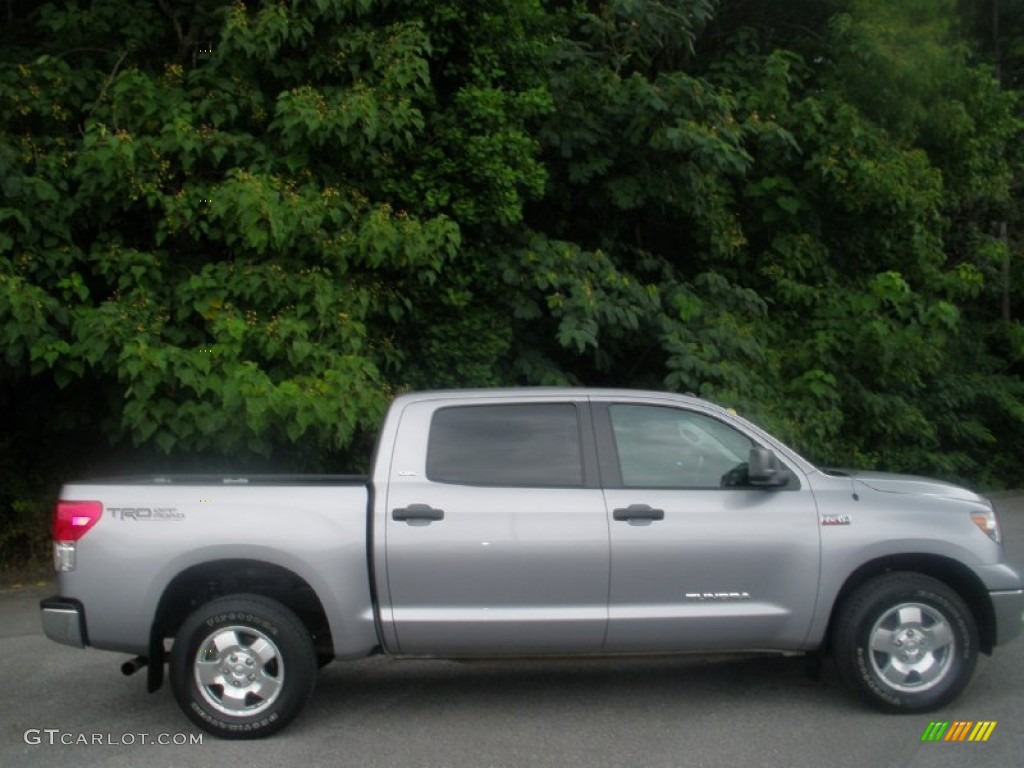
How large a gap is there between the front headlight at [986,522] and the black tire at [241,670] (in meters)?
3.66

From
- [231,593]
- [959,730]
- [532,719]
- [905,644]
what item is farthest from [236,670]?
[959,730]

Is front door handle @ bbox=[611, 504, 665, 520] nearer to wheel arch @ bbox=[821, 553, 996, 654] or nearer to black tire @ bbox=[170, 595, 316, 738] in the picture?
wheel arch @ bbox=[821, 553, 996, 654]

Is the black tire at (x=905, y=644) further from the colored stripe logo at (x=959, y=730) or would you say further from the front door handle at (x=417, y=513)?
the front door handle at (x=417, y=513)

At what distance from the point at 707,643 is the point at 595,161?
6.83 metres

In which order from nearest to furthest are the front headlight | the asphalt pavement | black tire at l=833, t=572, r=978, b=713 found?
the asphalt pavement < black tire at l=833, t=572, r=978, b=713 < the front headlight

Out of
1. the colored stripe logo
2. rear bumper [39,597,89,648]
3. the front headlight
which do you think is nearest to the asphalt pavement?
the colored stripe logo

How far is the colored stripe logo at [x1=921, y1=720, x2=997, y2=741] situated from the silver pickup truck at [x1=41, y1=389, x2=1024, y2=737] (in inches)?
6.4

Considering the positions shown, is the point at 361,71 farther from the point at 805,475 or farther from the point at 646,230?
the point at 805,475

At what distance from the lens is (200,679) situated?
599cm

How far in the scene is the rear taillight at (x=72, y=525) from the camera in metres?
5.97

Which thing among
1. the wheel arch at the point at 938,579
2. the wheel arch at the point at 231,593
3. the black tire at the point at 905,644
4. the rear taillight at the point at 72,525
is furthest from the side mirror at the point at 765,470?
the rear taillight at the point at 72,525

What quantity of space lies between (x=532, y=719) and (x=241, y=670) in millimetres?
1579

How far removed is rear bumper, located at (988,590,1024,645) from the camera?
628cm

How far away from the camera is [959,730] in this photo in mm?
6031
